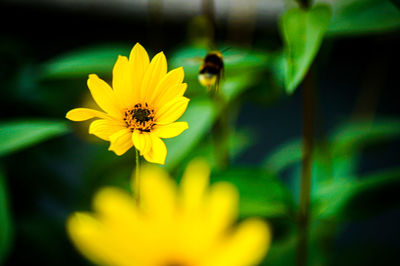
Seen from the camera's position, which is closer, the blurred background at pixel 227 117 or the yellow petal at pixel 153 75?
the yellow petal at pixel 153 75

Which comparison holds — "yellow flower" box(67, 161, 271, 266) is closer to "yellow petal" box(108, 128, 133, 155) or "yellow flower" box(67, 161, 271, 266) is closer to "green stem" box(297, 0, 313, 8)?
"yellow petal" box(108, 128, 133, 155)

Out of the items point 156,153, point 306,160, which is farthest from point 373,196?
point 156,153

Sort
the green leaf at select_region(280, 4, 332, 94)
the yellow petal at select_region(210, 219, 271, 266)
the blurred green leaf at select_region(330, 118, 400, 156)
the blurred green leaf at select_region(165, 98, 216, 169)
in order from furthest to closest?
the blurred green leaf at select_region(330, 118, 400, 156)
the blurred green leaf at select_region(165, 98, 216, 169)
the green leaf at select_region(280, 4, 332, 94)
the yellow petal at select_region(210, 219, 271, 266)

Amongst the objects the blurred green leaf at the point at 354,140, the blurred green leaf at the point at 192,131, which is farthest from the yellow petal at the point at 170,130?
the blurred green leaf at the point at 354,140

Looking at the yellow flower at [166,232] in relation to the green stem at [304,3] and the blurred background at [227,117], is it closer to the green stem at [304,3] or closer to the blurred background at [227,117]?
the blurred background at [227,117]

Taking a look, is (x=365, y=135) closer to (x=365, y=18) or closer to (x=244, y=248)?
(x=365, y=18)

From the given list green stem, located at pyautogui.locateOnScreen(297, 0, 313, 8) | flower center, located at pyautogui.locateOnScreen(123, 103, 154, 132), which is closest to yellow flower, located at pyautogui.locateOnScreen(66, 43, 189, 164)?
flower center, located at pyautogui.locateOnScreen(123, 103, 154, 132)

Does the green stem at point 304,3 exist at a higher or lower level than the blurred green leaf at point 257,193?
higher
